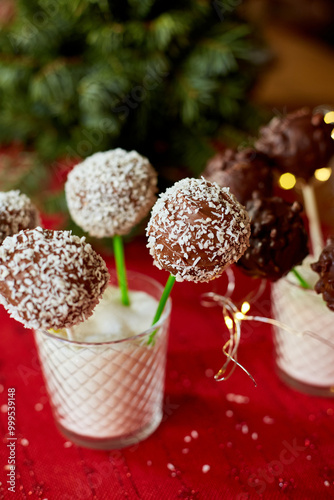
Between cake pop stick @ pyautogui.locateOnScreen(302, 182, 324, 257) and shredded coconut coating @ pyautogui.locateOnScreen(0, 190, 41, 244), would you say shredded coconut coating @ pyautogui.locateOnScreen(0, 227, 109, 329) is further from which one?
cake pop stick @ pyautogui.locateOnScreen(302, 182, 324, 257)

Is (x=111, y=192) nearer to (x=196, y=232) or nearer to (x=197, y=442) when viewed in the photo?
(x=196, y=232)

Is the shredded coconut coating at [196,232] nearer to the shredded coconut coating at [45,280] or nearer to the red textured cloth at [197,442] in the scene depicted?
the shredded coconut coating at [45,280]

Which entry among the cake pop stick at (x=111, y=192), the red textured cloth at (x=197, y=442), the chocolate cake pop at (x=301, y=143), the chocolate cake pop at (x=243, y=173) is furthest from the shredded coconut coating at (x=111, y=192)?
the red textured cloth at (x=197, y=442)

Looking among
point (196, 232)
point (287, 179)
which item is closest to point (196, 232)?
point (196, 232)

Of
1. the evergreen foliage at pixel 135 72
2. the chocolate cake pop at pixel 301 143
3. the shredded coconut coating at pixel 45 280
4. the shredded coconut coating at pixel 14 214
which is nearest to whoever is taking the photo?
the shredded coconut coating at pixel 45 280

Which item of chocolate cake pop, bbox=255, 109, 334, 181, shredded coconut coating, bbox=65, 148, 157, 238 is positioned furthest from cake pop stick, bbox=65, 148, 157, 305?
chocolate cake pop, bbox=255, 109, 334, 181
